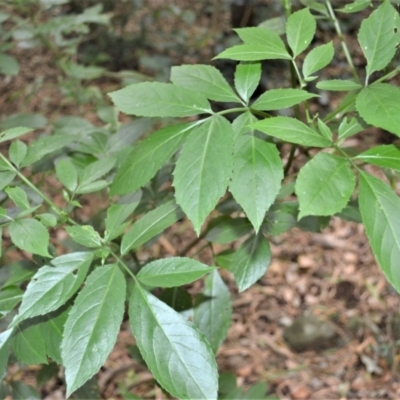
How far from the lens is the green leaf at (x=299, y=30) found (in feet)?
3.36

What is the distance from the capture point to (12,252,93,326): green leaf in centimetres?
90

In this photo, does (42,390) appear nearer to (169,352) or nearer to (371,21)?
(169,352)

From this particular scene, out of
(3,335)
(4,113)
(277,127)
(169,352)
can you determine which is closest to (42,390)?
(3,335)

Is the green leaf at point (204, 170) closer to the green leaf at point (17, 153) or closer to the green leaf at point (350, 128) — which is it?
the green leaf at point (350, 128)

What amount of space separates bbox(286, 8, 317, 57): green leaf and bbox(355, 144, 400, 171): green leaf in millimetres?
261

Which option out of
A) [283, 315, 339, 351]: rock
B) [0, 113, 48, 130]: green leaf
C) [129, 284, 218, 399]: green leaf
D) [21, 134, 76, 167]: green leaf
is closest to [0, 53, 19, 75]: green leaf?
[0, 113, 48, 130]: green leaf

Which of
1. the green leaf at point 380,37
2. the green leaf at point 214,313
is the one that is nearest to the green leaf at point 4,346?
the green leaf at point 214,313

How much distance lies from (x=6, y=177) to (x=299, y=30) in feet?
2.16

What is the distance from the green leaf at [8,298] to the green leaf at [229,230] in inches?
17.6

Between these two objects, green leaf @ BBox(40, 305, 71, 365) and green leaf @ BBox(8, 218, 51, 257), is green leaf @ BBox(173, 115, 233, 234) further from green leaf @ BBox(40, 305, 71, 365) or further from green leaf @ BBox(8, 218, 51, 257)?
green leaf @ BBox(40, 305, 71, 365)

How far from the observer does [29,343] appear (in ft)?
3.31

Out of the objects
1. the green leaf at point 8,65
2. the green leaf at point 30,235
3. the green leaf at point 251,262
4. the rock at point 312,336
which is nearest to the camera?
the green leaf at point 30,235

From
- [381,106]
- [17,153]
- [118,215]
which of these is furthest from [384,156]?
[17,153]

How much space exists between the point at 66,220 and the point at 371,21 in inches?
28.9
